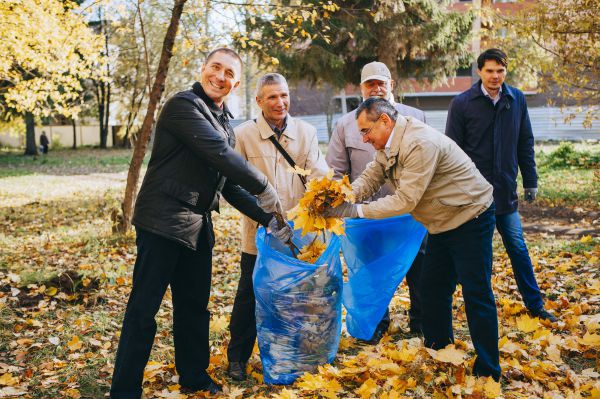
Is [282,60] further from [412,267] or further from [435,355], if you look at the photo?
[435,355]

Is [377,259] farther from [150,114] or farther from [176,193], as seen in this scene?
[150,114]

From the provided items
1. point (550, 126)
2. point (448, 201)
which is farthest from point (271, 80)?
point (550, 126)

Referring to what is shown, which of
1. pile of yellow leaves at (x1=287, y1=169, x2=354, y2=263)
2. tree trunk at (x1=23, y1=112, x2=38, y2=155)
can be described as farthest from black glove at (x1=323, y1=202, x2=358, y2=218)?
tree trunk at (x1=23, y1=112, x2=38, y2=155)

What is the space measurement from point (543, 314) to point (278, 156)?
7.67ft

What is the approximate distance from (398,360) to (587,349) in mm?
1281

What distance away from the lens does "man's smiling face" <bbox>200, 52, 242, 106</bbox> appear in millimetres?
→ 3252

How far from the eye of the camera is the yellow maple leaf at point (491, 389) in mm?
2887

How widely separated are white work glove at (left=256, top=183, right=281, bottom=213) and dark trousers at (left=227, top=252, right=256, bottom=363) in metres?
0.55

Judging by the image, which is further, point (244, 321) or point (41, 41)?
point (41, 41)

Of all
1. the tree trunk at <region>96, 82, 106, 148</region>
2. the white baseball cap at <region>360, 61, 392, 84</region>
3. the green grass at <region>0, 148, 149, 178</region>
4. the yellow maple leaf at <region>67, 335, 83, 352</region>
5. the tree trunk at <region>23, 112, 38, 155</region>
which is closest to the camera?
the yellow maple leaf at <region>67, 335, 83, 352</region>

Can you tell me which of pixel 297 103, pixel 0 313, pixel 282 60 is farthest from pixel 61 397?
pixel 297 103

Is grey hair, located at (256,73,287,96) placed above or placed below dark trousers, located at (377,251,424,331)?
above

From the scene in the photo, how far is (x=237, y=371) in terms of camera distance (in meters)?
3.64

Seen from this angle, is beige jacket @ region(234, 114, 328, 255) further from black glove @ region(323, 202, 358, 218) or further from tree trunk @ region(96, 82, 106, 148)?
tree trunk @ region(96, 82, 106, 148)
